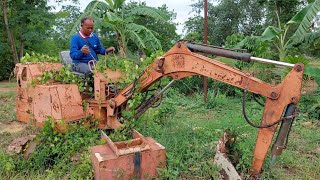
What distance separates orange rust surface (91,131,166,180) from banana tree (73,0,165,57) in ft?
22.8

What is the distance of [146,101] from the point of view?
4809mm

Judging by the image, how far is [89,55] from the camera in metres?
5.52

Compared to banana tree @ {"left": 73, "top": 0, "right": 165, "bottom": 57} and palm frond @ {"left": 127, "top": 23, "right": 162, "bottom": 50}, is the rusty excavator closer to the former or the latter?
banana tree @ {"left": 73, "top": 0, "right": 165, "bottom": 57}

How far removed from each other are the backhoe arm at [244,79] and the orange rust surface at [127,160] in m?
0.88

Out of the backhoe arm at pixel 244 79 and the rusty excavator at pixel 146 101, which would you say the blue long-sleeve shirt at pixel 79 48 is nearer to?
the rusty excavator at pixel 146 101

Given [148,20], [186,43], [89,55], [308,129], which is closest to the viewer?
[186,43]

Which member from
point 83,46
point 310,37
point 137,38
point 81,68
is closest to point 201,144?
point 81,68

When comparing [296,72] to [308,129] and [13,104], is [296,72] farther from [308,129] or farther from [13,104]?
[13,104]

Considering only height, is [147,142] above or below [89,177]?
above

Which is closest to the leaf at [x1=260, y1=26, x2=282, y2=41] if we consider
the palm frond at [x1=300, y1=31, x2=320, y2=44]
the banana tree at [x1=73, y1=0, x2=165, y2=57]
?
the palm frond at [x1=300, y1=31, x2=320, y2=44]

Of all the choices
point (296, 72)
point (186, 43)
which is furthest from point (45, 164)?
point (296, 72)

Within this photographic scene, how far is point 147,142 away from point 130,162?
1.31 feet

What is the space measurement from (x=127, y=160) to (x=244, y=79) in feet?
5.07

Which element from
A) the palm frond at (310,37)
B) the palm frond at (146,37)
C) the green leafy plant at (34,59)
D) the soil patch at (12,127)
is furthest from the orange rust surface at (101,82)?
the palm frond at (146,37)
